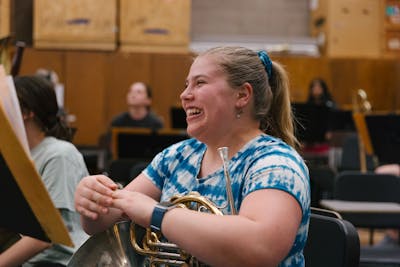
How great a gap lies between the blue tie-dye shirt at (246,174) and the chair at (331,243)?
274 mm

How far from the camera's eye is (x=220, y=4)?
10.7 meters

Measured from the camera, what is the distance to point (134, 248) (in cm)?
169

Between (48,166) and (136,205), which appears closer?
(136,205)

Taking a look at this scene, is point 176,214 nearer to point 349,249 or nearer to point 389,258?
point 349,249

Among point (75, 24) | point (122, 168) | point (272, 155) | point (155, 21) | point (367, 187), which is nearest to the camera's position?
point (272, 155)

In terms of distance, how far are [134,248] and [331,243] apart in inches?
25.7

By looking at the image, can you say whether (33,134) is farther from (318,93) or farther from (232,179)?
(318,93)

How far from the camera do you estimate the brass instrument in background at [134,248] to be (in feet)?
5.31

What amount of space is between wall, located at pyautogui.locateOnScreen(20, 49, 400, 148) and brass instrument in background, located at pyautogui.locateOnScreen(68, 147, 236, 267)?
25.6ft

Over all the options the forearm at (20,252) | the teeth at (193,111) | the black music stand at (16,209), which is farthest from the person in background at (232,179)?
the forearm at (20,252)

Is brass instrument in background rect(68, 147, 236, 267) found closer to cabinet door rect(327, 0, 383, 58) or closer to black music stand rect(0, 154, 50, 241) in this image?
black music stand rect(0, 154, 50, 241)

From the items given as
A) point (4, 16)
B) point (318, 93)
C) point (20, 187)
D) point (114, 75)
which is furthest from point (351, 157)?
point (20, 187)

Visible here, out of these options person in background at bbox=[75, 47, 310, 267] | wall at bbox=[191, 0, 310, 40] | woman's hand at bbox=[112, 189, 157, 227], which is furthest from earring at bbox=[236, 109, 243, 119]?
wall at bbox=[191, 0, 310, 40]

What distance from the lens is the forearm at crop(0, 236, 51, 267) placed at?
89.4 inches
